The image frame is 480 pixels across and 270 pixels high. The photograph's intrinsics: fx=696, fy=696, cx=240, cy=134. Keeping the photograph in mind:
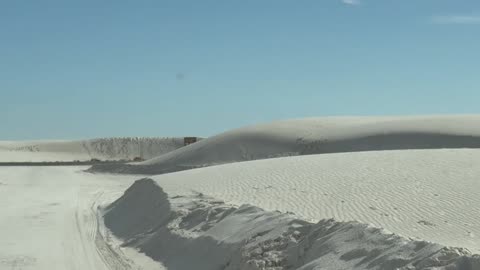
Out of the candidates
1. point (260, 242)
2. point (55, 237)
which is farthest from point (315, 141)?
point (260, 242)

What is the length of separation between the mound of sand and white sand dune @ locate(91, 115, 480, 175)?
97.2 feet

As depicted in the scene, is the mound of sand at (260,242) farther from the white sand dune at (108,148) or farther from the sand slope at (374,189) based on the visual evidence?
the white sand dune at (108,148)

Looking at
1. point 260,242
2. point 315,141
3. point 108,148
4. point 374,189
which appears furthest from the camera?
point 108,148

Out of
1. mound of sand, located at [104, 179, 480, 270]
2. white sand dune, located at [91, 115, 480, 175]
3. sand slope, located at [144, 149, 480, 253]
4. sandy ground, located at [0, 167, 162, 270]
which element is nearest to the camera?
mound of sand, located at [104, 179, 480, 270]

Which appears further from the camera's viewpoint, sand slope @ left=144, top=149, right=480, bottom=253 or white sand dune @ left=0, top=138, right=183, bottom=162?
white sand dune @ left=0, top=138, right=183, bottom=162

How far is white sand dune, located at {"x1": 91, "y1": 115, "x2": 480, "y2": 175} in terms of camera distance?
4488 cm

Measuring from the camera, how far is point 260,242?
10406 millimetres

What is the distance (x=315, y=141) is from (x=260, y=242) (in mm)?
41164

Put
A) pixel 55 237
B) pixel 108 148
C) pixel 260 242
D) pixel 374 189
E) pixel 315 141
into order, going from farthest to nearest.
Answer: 1. pixel 108 148
2. pixel 315 141
3. pixel 374 189
4. pixel 55 237
5. pixel 260 242

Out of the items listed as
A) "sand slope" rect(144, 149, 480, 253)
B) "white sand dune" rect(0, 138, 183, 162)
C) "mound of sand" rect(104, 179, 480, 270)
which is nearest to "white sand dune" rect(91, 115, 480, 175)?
"sand slope" rect(144, 149, 480, 253)

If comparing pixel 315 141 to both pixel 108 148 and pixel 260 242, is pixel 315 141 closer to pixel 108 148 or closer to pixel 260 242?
pixel 260 242

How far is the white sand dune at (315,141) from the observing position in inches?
1767

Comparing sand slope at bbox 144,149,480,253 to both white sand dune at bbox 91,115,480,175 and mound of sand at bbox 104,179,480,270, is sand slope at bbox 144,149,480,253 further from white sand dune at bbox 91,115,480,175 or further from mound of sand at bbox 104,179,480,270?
white sand dune at bbox 91,115,480,175

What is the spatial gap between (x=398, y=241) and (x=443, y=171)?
11970 millimetres
